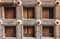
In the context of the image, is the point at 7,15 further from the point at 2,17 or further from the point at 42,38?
the point at 42,38

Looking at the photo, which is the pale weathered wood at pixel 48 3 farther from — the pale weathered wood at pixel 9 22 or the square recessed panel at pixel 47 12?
the pale weathered wood at pixel 9 22

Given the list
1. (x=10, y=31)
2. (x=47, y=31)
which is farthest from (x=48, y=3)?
(x=10, y=31)

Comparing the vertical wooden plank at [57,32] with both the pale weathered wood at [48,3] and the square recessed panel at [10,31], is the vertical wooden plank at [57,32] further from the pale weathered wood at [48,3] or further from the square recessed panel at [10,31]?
the square recessed panel at [10,31]

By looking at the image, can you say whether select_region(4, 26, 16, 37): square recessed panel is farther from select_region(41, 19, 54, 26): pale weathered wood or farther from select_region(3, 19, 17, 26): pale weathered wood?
select_region(41, 19, 54, 26): pale weathered wood

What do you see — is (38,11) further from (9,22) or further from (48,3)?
(9,22)

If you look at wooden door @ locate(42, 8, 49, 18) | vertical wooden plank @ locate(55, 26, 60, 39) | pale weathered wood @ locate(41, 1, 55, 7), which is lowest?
vertical wooden plank @ locate(55, 26, 60, 39)

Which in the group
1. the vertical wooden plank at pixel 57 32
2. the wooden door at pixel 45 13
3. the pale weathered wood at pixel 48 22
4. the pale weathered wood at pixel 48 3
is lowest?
the vertical wooden plank at pixel 57 32

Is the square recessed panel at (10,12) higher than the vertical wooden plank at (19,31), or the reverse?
the square recessed panel at (10,12)

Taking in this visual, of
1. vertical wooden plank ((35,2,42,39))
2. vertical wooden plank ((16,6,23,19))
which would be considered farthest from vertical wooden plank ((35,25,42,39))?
vertical wooden plank ((16,6,23,19))

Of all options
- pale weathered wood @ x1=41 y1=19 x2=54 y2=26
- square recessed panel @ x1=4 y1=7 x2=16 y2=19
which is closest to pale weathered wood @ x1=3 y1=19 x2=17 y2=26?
square recessed panel @ x1=4 y1=7 x2=16 y2=19

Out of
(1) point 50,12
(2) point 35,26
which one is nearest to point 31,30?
(2) point 35,26

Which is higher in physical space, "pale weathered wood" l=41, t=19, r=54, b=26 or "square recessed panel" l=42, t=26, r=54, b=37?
"pale weathered wood" l=41, t=19, r=54, b=26

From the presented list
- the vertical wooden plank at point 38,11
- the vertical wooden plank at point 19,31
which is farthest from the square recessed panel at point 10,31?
the vertical wooden plank at point 38,11

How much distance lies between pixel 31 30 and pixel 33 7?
0.43 feet
